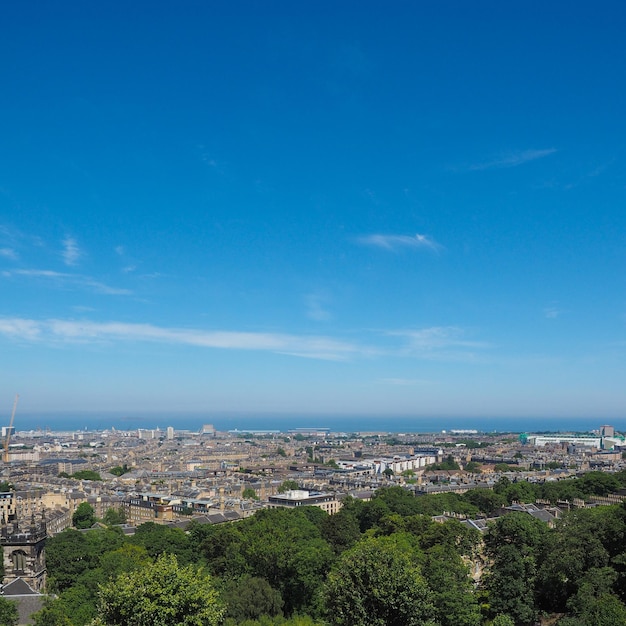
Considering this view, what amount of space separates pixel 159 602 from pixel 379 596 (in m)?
7.68

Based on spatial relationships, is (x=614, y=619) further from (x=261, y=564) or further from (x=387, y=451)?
(x=387, y=451)

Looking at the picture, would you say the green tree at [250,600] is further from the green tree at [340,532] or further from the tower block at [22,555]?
the green tree at [340,532]

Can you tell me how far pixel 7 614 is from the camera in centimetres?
2461

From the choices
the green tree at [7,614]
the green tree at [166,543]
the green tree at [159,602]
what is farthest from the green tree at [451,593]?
the green tree at [166,543]

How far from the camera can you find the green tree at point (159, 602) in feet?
64.3

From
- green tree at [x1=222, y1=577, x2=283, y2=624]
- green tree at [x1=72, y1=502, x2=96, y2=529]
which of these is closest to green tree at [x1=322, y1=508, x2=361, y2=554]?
green tree at [x1=222, y1=577, x2=283, y2=624]

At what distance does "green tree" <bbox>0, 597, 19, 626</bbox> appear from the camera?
24344mm

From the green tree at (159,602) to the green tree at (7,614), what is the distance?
239 inches

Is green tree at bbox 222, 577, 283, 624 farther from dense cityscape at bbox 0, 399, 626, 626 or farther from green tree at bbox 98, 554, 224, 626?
green tree at bbox 98, 554, 224, 626

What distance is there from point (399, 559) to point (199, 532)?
70.0 ft

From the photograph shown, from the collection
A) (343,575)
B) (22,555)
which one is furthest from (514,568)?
(22,555)

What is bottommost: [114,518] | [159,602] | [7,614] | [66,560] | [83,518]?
[114,518]

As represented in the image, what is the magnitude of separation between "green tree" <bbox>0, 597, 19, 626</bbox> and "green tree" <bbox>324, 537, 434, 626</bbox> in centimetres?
1139

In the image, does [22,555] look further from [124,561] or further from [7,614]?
[7,614]
